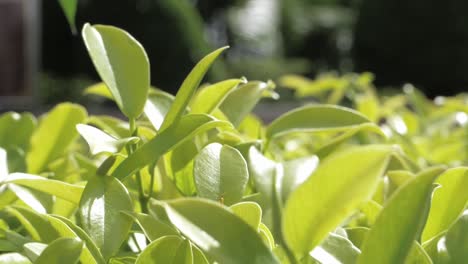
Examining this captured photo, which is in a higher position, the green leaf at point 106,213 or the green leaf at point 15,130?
the green leaf at point 106,213

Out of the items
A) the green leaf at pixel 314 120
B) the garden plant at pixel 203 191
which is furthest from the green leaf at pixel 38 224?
the green leaf at pixel 314 120

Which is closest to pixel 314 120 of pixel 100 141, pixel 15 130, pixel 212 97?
pixel 212 97

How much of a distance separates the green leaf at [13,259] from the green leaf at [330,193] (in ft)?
0.55

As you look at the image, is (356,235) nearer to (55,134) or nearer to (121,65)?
(121,65)

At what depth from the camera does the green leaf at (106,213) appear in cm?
52

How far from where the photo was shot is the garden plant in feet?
1.33

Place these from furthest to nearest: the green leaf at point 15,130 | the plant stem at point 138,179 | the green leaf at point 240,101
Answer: the green leaf at point 15,130, the green leaf at point 240,101, the plant stem at point 138,179

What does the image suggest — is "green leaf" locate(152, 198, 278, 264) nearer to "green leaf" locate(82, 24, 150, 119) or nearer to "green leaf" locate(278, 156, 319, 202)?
"green leaf" locate(278, 156, 319, 202)

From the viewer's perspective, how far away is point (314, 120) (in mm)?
675

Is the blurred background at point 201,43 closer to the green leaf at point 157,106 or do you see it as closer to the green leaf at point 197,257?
the green leaf at point 157,106

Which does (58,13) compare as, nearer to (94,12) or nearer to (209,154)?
(94,12)

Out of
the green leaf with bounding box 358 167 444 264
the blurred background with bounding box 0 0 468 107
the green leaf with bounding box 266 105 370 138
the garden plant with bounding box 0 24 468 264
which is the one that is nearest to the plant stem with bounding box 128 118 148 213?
the garden plant with bounding box 0 24 468 264

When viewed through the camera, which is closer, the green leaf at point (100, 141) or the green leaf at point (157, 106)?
the green leaf at point (100, 141)

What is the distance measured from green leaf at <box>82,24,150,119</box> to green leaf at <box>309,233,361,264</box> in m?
0.19
